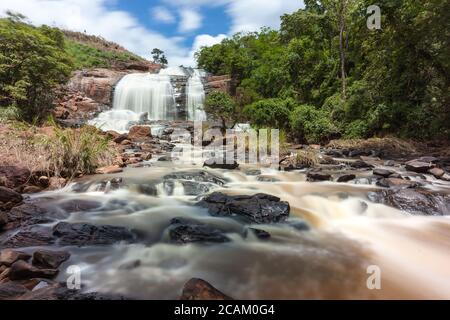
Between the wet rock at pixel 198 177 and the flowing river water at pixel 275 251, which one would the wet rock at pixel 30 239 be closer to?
the flowing river water at pixel 275 251

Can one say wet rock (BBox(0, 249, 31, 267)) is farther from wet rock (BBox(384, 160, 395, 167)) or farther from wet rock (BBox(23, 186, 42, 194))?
wet rock (BBox(384, 160, 395, 167))

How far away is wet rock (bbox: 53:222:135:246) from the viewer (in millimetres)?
4047

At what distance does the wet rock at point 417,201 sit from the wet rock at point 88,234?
462cm

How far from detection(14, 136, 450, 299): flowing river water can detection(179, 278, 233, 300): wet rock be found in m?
0.32

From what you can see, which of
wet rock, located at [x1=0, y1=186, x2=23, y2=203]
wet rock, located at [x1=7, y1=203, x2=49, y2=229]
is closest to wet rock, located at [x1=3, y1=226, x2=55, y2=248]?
wet rock, located at [x1=7, y1=203, x2=49, y2=229]

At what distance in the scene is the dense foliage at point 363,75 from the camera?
11969mm

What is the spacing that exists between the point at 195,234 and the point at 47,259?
181 centimetres

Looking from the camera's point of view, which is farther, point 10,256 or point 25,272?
point 10,256

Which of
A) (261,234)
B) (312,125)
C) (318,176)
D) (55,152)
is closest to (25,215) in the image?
(55,152)

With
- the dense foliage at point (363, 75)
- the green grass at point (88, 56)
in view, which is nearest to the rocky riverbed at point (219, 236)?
the dense foliage at point (363, 75)

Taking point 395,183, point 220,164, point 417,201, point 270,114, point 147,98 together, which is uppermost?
point 147,98

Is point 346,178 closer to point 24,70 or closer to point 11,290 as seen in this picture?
point 11,290

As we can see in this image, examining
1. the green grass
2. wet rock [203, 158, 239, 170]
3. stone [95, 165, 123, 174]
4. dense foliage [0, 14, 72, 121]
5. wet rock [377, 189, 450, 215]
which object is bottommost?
wet rock [377, 189, 450, 215]

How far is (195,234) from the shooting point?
429cm
